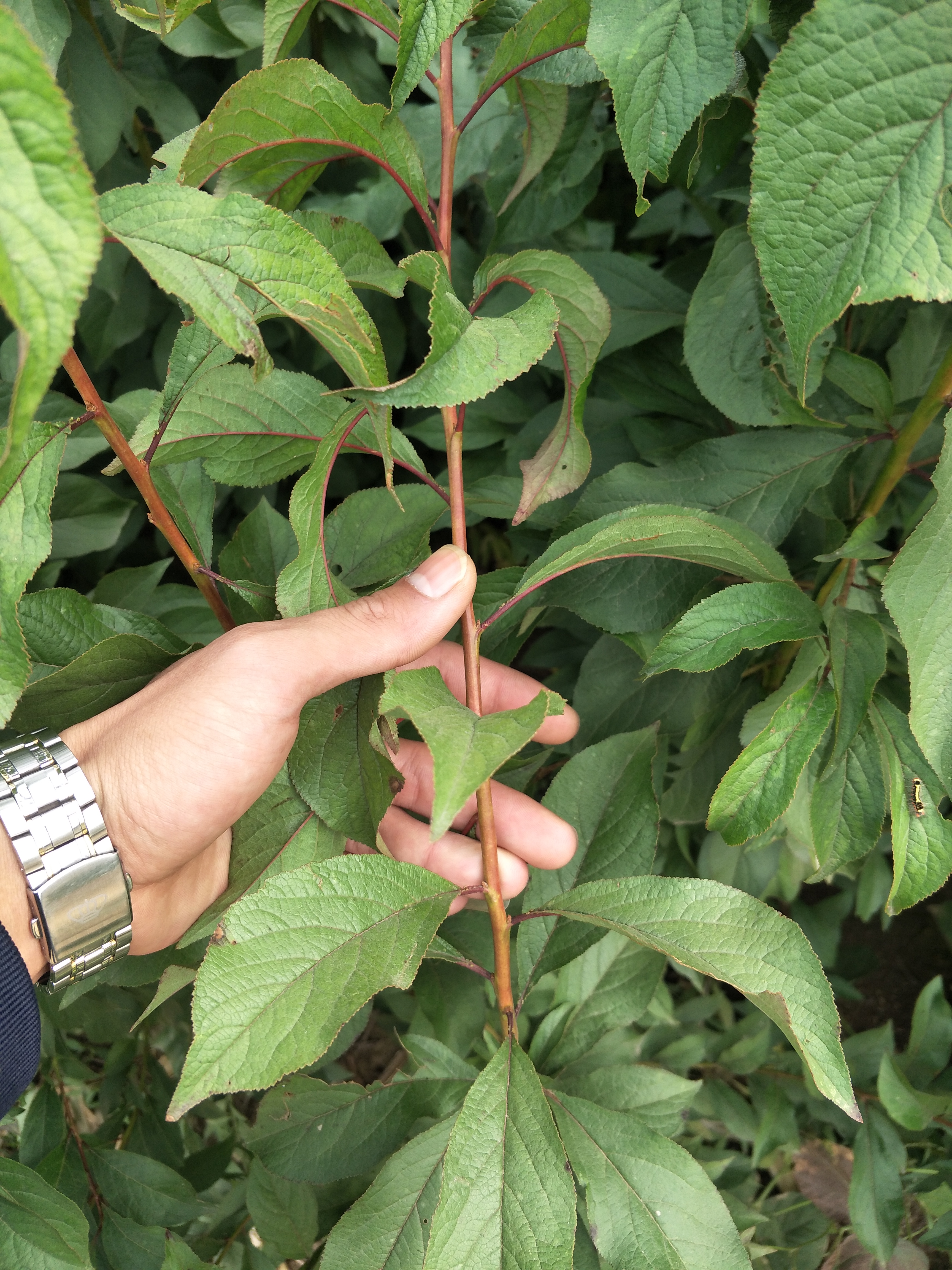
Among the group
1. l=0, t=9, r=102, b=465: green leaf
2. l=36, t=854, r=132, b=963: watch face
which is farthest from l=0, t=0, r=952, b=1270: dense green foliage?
l=36, t=854, r=132, b=963: watch face

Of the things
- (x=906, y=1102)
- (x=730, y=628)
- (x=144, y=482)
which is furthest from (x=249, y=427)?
(x=906, y=1102)

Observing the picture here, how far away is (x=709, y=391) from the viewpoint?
32.5 inches

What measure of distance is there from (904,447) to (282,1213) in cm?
99

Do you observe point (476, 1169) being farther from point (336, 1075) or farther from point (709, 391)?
point (336, 1075)

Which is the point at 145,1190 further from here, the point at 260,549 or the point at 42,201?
the point at 42,201

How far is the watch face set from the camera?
0.74 m

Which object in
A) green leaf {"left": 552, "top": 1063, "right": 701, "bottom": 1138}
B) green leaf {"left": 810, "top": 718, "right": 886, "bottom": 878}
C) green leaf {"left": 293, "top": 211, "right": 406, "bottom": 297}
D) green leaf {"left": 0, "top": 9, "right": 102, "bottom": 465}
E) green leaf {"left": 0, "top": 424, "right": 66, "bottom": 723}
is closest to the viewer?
green leaf {"left": 0, "top": 9, "right": 102, "bottom": 465}

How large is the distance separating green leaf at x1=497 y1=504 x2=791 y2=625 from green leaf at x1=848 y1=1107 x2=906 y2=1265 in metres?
0.83

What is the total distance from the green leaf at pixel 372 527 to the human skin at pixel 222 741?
0.10 metres

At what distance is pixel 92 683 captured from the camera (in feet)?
2.46

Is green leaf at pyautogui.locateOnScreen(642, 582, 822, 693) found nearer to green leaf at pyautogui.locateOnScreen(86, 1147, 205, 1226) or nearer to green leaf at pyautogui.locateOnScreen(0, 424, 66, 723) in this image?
green leaf at pyautogui.locateOnScreen(0, 424, 66, 723)

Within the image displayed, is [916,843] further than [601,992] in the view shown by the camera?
No

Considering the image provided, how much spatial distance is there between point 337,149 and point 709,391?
0.39 m

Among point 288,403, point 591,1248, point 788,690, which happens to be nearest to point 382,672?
point 288,403
